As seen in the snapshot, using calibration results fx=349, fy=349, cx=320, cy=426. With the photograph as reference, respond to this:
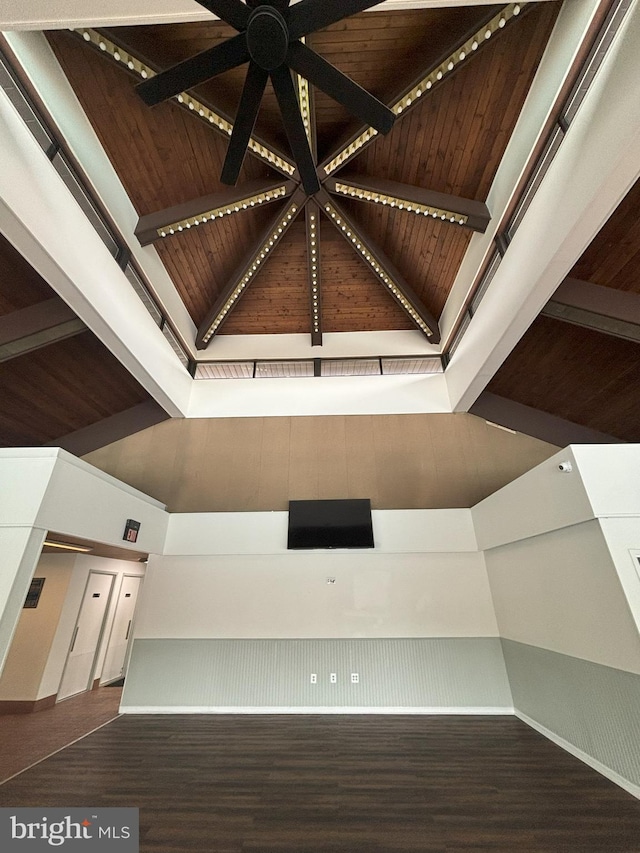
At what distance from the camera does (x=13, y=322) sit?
3986 millimetres

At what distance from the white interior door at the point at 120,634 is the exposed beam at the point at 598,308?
8.78 metres

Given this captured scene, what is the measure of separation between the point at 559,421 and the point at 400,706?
492cm

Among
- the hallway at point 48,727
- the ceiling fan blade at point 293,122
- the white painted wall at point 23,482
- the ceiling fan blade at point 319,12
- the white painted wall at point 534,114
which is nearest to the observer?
the ceiling fan blade at point 319,12

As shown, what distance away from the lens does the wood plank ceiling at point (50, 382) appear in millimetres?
3900

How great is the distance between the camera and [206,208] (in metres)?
4.71

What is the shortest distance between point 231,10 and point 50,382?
4.85 meters

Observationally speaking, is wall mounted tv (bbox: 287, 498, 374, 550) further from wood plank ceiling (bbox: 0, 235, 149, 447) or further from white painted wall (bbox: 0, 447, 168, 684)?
wood plank ceiling (bbox: 0, 235, 149, 447)

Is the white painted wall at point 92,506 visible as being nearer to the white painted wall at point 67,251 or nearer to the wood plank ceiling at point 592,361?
the white painted wall at point 67,251

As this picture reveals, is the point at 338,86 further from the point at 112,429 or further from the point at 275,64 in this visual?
the point at 112,429

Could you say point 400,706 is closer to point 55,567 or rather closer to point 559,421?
point 559,421

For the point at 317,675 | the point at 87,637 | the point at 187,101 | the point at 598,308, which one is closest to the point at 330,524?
the point at 317,675

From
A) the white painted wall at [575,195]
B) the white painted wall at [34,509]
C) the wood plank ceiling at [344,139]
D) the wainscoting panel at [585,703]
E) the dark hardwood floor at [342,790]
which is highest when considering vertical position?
the wood plank ceiling at [344,139]

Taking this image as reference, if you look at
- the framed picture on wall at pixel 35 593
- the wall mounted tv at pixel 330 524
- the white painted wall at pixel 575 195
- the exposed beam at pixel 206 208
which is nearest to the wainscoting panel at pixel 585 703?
the wall mounted tv at pixel 330 524

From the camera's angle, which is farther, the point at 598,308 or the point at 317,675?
the point at 317,675
